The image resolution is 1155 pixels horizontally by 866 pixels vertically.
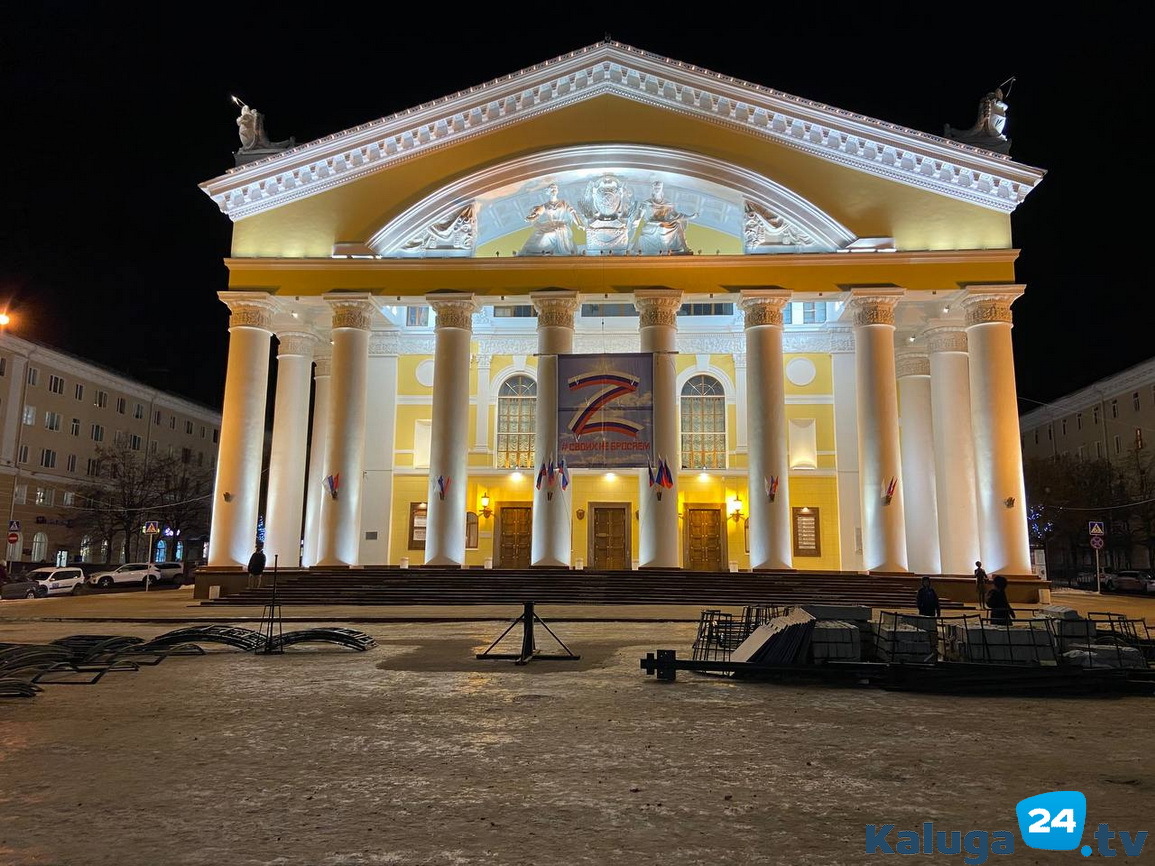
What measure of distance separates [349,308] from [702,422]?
13083 mm

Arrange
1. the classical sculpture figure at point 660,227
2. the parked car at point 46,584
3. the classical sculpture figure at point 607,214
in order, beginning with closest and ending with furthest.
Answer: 1. the classical sculpture figure at point 660,227
2. the classical sculpture figure at point 607,214
3. the parked car at point 46,584

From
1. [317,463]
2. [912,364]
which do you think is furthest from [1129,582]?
[317,463]

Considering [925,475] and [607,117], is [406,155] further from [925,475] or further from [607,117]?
[925,475]

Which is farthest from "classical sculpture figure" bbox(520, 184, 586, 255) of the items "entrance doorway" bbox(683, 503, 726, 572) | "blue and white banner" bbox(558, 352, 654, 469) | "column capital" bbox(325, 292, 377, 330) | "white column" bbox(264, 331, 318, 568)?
"entrance doorway" bbox(683, 503, 726, 572)

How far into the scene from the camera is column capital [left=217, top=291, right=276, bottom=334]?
83.7 feet

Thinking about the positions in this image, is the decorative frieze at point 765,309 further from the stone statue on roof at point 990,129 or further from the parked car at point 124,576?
the parked car at point 124,576

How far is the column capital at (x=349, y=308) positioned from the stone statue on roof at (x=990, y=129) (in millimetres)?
18391

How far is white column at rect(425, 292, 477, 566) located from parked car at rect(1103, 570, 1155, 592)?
29.2 m

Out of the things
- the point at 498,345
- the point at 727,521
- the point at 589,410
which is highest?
the point at 498,345

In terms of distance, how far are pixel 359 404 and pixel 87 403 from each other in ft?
96.2

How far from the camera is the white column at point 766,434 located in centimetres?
2398

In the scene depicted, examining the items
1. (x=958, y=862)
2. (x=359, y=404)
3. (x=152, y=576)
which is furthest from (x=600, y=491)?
(x=958, y=862)

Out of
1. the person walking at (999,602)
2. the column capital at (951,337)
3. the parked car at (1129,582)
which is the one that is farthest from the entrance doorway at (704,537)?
the parked car at (1129,582)

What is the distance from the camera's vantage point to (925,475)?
1030 inches
